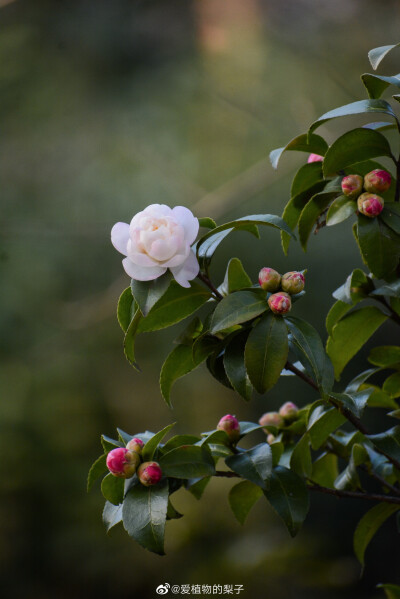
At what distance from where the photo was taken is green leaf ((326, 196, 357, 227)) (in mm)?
679

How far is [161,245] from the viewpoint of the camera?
604mm

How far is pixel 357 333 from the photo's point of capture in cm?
86

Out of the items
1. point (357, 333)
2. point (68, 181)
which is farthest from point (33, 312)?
point (357, 333)

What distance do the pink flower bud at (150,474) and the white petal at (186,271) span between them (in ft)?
0.66

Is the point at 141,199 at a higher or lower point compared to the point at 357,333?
lower

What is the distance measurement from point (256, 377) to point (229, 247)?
1316mm

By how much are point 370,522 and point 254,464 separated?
0.29 metres

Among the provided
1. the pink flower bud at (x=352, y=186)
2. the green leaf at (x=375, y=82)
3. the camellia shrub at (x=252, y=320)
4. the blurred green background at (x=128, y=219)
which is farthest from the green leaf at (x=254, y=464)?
the blurred green background at (x=128, y=219)

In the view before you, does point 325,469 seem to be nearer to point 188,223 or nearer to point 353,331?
point 353,331

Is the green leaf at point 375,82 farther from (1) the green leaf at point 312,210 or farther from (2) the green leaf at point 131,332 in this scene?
(2) the green leaf at point 131,332

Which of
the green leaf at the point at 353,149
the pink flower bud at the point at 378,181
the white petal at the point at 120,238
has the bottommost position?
the white petal at the point at 120,238

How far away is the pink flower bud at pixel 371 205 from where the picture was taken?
2.17 feet

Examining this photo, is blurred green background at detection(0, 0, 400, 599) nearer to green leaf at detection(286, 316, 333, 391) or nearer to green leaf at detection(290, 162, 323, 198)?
green leaf at detection(290, 162, 323, 198)

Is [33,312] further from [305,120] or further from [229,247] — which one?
[305,120]
